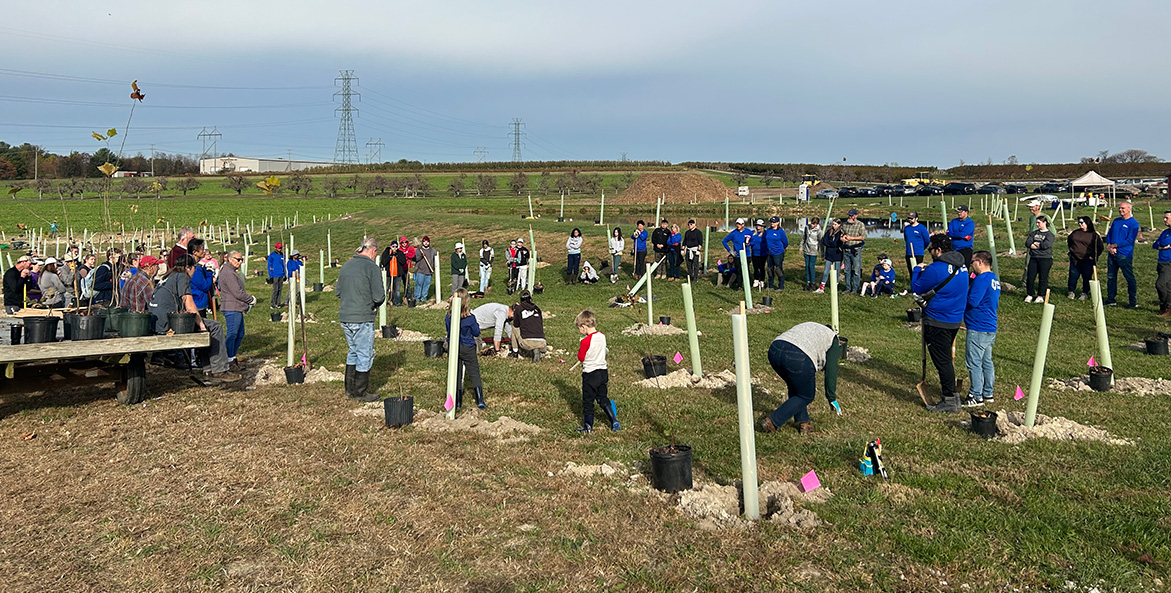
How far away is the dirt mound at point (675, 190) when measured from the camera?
209 ft

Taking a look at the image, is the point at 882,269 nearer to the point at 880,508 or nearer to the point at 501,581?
the point at 880,508

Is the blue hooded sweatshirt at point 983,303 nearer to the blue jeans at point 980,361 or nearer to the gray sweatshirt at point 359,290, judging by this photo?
the blue jeans at point 980,361

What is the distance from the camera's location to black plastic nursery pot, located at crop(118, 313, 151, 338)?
28.9 ft

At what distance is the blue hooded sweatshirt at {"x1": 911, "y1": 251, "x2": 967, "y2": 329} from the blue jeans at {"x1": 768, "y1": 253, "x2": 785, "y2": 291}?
10.6 m

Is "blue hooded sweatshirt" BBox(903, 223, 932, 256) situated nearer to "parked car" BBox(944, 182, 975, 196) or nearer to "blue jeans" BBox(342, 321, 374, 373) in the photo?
"blue jeans" BBox(342, 321, 374, 373)

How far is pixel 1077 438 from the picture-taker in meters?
7.71

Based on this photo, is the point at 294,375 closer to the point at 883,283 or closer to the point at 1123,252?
the point at 883,283

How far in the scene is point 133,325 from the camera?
8867 mm

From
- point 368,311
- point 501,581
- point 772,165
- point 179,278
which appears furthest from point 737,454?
point 772,165

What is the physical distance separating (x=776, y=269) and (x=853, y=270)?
216 centimetres

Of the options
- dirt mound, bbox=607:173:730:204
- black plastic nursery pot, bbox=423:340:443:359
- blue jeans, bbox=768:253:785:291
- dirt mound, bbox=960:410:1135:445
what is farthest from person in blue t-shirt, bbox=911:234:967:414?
dirt mound, bbox=607:173:730:204

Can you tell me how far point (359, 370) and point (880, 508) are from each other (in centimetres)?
639

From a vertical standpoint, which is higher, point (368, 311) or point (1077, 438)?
point (368, 311)

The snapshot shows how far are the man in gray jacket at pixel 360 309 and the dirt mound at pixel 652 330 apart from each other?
6.60 metres
